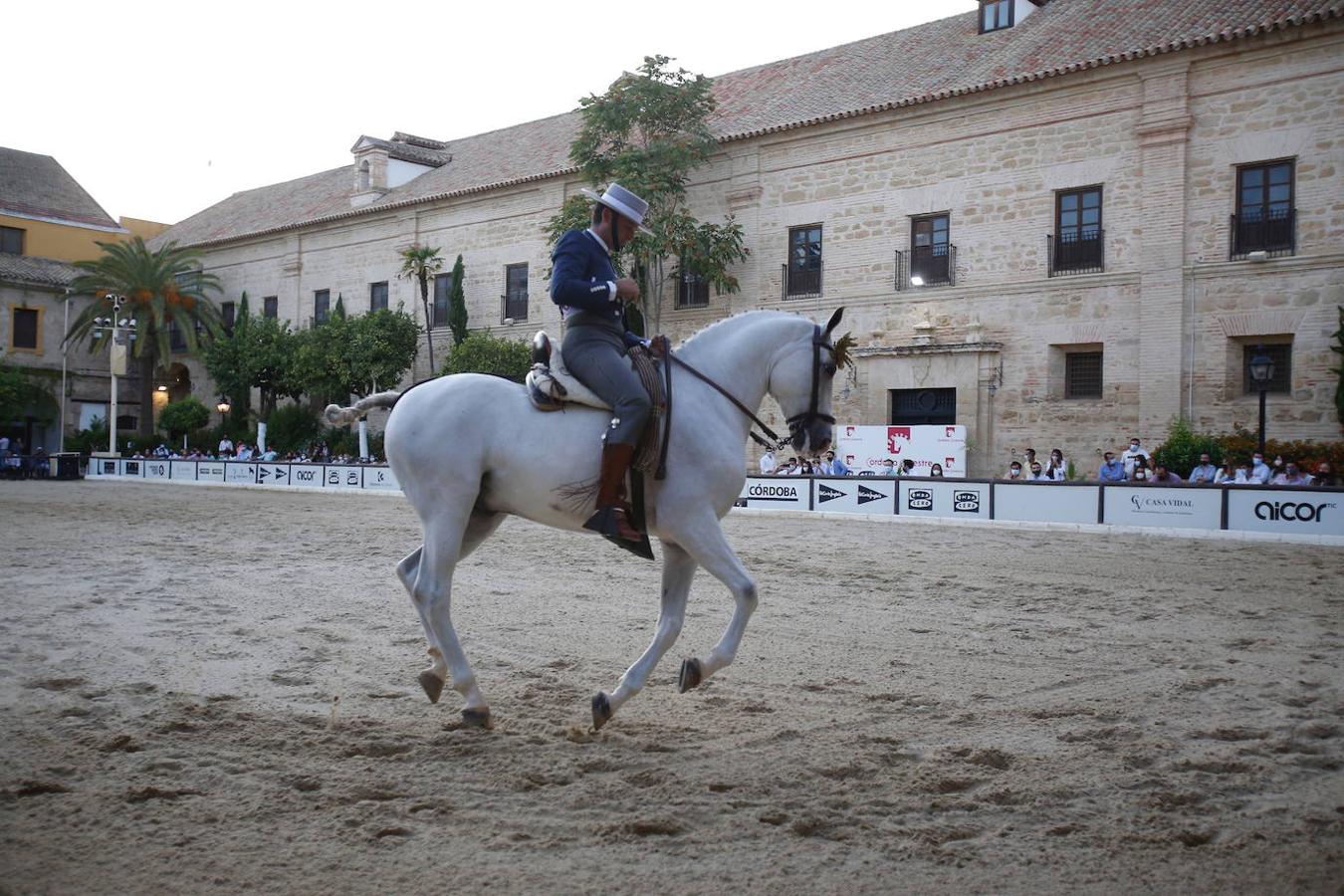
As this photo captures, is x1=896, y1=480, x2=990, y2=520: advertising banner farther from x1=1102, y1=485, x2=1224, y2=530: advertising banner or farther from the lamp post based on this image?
the lamp post

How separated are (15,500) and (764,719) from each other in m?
22.3

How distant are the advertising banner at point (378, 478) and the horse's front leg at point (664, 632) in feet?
80.8

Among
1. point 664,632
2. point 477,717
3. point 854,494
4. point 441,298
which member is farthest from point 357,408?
point 441,298

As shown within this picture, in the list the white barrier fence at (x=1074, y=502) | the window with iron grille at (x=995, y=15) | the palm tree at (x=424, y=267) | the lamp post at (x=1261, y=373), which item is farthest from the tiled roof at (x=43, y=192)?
the lamp post at (x=1261, y=373)

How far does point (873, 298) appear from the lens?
29.3 metres

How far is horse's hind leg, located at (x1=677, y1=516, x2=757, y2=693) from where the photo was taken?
5.38 metres

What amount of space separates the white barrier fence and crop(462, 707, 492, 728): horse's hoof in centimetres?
930

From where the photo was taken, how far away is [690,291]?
33062mm

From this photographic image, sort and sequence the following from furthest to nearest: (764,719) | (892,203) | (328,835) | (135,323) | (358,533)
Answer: (135,323), (892,203), (358,533), (764,719), (328,835)

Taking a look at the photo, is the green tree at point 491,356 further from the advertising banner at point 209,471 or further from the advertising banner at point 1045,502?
the advertising banner at point 1045,502

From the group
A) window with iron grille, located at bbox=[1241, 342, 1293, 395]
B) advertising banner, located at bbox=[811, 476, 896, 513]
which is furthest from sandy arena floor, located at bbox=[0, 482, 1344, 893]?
window with iron grille, located at bbox=[1241, 342, 1293, 395]

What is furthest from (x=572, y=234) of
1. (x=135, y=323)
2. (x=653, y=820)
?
(x=135, y=323)

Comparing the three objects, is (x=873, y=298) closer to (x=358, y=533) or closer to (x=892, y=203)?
(x=892, y=203)

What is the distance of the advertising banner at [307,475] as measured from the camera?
31.3 metres
